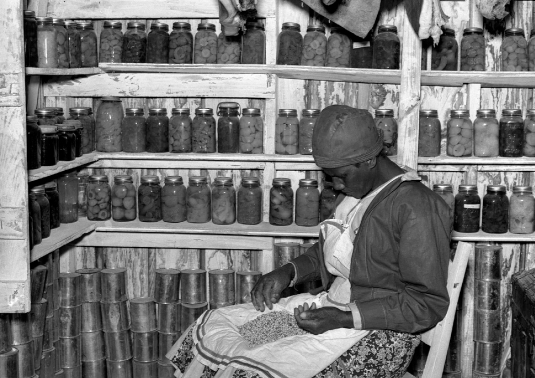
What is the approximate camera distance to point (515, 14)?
3531 mm

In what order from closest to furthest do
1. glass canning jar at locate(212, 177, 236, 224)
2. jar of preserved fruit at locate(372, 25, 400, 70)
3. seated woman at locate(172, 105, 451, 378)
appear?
seated woman at locate(172, 105, 451, 378) → jar of preserved fruit at locate(372, 25, 400, 70) → glass canning jar at locate(212, 177, 236, 224)

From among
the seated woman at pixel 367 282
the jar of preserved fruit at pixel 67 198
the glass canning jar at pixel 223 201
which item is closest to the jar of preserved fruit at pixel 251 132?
the glass canning jar at pixel 223 201

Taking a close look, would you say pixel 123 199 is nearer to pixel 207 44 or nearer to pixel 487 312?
pixel 207 44

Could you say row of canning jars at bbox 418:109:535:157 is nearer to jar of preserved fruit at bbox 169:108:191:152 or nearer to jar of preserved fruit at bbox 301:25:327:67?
jar of preserved fruit at bbox 301:25:327:67

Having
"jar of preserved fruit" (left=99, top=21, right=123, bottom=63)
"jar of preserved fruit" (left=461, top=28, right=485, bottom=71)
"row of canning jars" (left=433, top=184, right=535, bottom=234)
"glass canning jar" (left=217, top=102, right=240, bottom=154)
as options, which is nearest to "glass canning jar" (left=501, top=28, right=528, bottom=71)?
"jar of preserved fruit" (left=461, top=28, right=485, bottom=71)

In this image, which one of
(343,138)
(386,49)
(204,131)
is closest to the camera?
(343,138)

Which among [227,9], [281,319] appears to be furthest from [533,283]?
[227,9]

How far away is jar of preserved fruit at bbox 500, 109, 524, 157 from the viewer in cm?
335

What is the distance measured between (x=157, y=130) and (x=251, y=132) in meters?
0.39

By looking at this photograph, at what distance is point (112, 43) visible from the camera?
3.42 meters

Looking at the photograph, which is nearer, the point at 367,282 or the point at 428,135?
the point at 367,282

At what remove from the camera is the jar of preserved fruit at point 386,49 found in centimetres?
329

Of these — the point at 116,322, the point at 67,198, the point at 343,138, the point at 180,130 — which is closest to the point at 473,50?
the point at 180,130

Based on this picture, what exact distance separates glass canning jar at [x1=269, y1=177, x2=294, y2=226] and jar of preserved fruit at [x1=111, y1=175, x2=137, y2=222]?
0.58 metres
